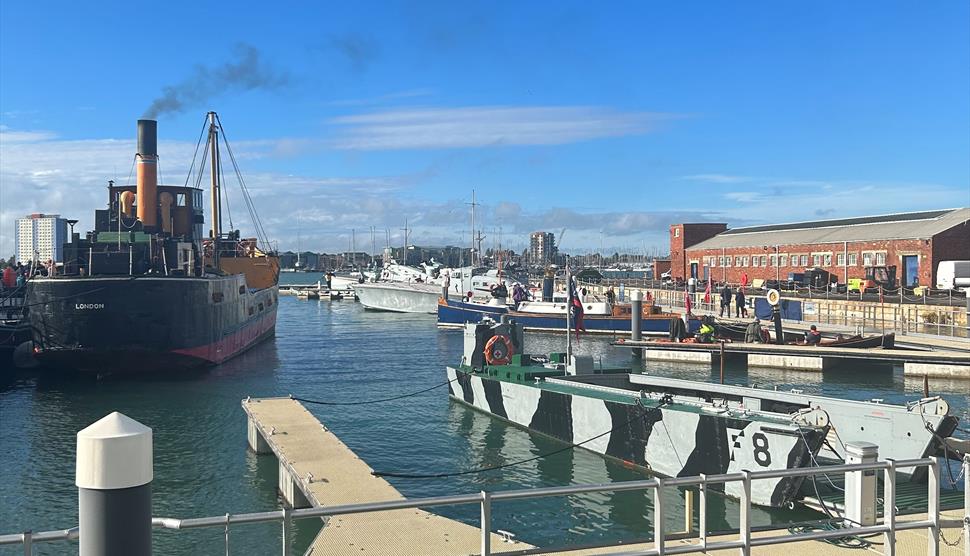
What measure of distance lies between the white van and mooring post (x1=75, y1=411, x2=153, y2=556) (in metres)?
55.9

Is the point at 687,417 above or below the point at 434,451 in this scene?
above

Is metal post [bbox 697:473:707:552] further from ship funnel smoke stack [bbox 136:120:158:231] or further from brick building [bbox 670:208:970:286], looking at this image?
brick building [bbox 670:208:970:286]

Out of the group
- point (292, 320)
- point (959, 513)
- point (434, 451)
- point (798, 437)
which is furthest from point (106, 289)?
point (292, 320)

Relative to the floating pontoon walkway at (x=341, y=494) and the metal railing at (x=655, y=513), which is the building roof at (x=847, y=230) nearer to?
the floating pontoon walkway at (x=341, y=494)

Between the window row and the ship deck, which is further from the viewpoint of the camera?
the window row

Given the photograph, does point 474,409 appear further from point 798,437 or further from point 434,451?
point 798,437

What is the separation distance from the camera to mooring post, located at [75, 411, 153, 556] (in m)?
4.16

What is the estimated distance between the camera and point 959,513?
10.7 metres

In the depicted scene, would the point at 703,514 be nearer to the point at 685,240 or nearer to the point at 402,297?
the point at 402,297

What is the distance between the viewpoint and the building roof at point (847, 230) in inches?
2299

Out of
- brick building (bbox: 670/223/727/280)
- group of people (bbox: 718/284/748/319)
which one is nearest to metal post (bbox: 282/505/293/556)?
group of people (bbox: 718/284/748/319)

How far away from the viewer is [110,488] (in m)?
4.18

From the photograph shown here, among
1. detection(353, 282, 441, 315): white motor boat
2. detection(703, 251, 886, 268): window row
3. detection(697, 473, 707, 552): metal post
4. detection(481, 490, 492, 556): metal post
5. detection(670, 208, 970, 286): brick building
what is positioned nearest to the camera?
detection(481, 490, 492, 556): metal post

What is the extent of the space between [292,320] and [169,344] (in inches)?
1703
